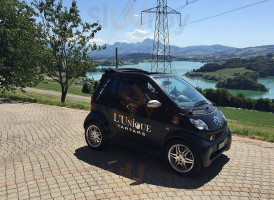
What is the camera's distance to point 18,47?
16.2m

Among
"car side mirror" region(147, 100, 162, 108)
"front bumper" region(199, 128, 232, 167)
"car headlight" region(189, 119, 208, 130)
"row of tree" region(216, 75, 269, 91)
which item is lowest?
"row of tree" region(216, 75, 269, 91)

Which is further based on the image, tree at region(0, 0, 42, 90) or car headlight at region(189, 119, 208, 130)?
tree at region(0, 0, 42, 90)

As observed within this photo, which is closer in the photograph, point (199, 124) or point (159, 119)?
point (199, 124)

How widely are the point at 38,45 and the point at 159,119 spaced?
13760mm

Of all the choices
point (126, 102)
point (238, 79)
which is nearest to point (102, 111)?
point (126, 102)

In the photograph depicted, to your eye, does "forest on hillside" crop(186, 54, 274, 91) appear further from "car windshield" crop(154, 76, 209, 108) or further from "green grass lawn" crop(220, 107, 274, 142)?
"car windshield" crop(154, 76, 209, 108)

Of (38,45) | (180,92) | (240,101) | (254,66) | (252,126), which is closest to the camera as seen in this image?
(180,92)

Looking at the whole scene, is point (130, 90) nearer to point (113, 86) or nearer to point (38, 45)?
point (113, 86)

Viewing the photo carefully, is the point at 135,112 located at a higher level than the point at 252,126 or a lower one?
higher

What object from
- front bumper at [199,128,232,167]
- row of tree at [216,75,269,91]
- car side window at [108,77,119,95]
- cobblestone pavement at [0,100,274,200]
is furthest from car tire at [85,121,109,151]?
row of tree at [216,75,269,91]

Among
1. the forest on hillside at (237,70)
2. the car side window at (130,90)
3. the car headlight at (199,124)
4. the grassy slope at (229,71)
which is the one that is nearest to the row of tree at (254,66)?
the forest on hillside at (237,70)

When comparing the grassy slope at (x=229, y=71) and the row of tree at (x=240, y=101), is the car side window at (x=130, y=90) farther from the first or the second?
the grassy slope at (x=229, y=71)

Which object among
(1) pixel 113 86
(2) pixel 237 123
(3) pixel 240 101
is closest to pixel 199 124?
(1) pixel 113 86

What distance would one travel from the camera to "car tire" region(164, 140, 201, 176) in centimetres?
429
